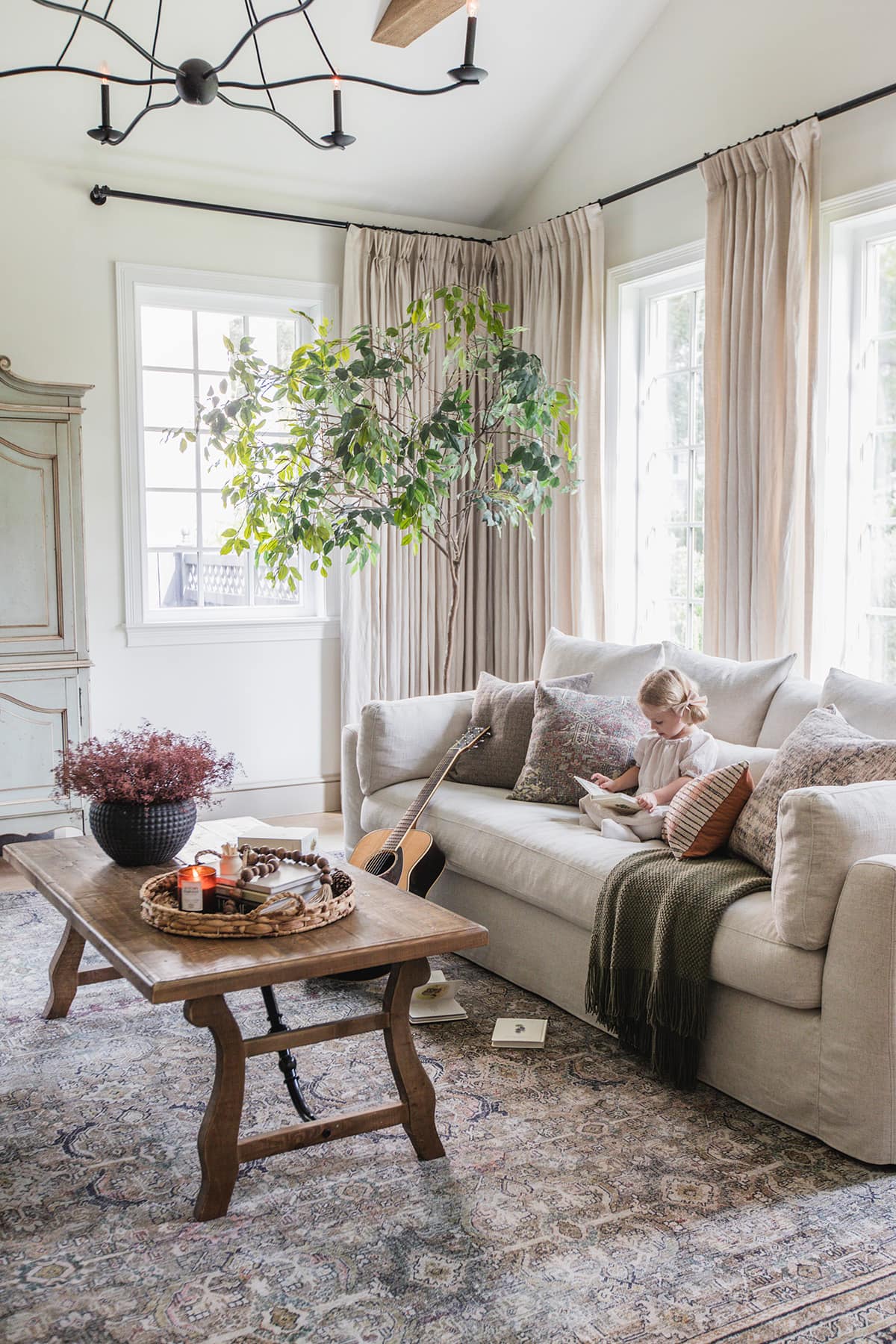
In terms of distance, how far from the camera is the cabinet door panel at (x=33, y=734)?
4.16m

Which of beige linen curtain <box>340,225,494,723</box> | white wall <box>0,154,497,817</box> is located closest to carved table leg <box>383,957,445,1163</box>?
white wall <box>0,154,497,817</box>

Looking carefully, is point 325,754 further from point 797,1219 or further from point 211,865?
point 797,1219

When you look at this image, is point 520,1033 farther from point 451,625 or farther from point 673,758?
point 451,625

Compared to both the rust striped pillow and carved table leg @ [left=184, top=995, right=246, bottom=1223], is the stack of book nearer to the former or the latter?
carved table leg @ [left=184, top=995, right=246, bottom=1223]

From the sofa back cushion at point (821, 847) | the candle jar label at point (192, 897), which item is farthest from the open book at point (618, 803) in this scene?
the candle jar label at point (192, 897)

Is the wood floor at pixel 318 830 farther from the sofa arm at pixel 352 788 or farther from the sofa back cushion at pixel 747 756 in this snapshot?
the sofa back cushion at pixel 747 756

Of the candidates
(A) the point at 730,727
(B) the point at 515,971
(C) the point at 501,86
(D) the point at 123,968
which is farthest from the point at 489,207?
(D) the point at 123,968

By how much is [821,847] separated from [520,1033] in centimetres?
95

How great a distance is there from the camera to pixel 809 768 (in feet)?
8.46

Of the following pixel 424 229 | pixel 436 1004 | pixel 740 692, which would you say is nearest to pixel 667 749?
pixel 740 692

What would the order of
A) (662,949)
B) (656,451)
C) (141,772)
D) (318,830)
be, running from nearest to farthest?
(662,949)
(141,772)
(656,451)
(318,830)

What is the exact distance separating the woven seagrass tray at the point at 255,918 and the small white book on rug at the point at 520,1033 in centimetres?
70

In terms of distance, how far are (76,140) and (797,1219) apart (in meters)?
4.31

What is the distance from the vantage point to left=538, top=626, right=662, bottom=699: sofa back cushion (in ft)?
12.1
